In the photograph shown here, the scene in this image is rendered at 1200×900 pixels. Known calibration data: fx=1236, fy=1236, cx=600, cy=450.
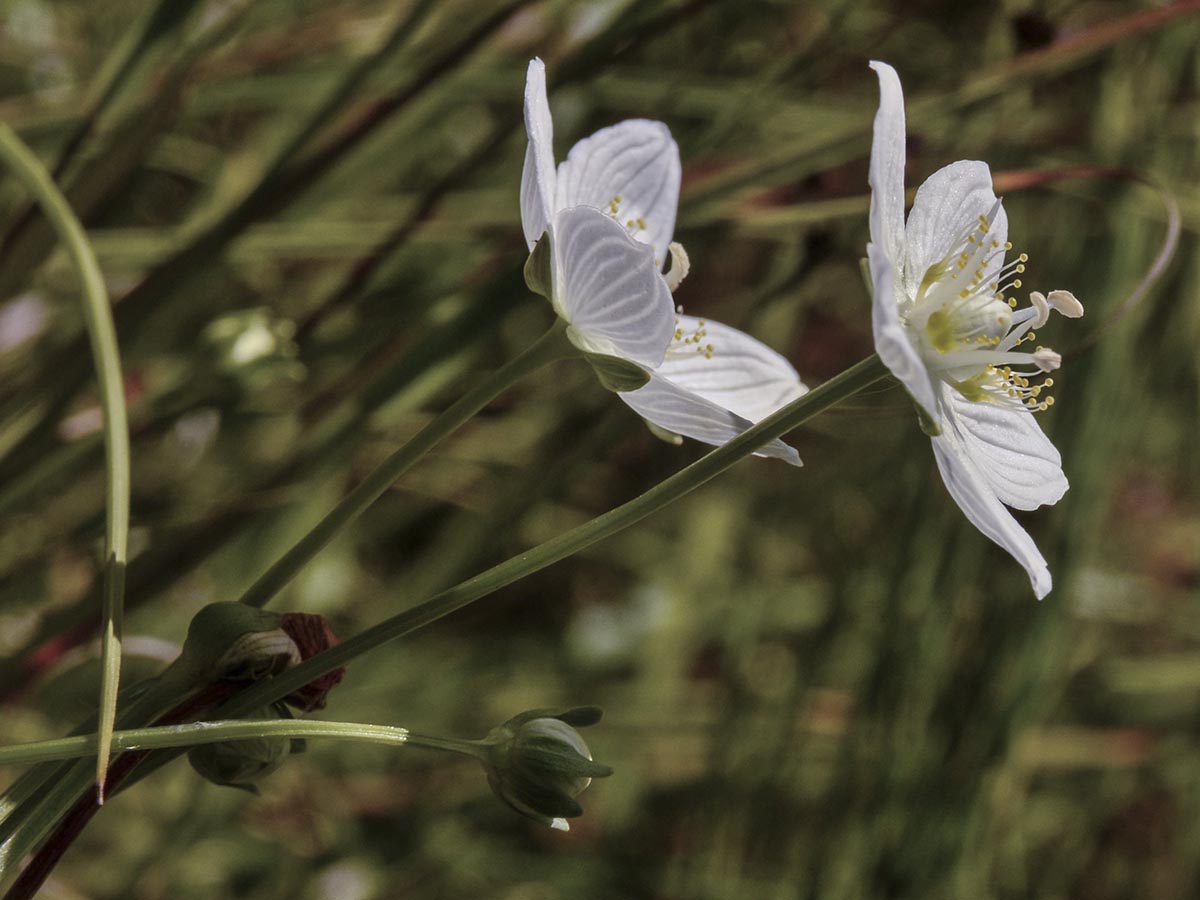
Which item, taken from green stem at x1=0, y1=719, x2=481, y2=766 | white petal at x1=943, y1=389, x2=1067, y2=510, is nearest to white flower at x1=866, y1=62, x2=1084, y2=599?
white petal at x1=943, y1=389, x2=1067, y2=510

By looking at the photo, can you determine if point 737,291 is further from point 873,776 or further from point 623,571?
point 873,776

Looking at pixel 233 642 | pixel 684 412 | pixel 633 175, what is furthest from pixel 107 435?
pixel 633 175

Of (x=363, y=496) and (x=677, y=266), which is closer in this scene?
(x=363, y=496)

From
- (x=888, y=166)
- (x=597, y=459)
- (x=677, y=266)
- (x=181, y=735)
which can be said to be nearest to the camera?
(x=181, y=735)

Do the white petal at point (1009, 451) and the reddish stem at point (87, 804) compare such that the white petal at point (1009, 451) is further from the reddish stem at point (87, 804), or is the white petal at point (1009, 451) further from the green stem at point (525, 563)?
the reddish stem at point (87, 804)

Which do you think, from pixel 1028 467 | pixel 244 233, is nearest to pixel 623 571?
pixel 244 233

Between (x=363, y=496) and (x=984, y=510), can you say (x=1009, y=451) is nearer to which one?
(x=984, y=510)

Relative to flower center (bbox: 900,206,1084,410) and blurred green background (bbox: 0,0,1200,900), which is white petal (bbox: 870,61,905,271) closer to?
flower center (bbox: 900,206,1084,410)
